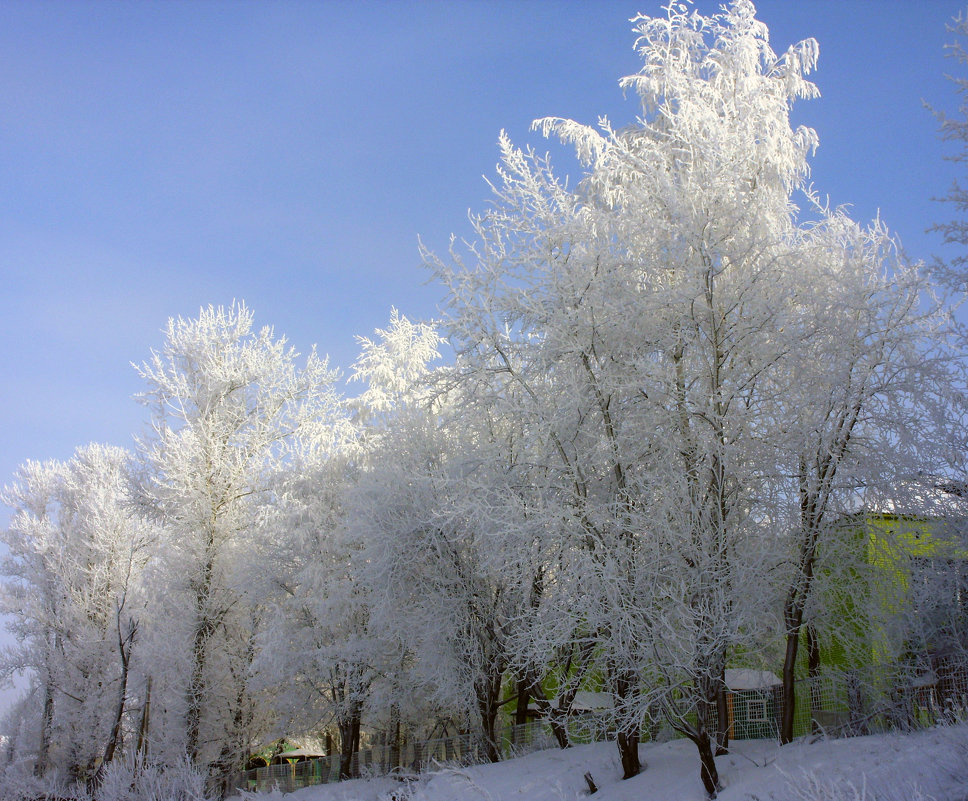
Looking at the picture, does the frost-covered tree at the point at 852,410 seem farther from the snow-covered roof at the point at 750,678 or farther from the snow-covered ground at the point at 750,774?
the snow-covered roof at the point at 750,678

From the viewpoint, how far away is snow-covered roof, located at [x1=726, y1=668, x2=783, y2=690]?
14914mm

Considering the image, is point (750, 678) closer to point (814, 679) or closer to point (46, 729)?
point (814, 679)

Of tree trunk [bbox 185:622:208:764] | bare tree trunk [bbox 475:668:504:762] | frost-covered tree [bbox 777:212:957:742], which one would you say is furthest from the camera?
tree trunk [bbox 185:622:208:764]

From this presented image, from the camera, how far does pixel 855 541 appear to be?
11422 millimetres

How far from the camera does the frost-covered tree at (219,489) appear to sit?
2030cm

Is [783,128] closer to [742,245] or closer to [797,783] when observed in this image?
[742,245]

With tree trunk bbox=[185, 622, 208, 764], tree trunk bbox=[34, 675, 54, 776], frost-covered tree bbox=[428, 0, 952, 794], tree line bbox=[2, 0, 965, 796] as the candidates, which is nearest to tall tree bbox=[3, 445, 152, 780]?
tree trunk bbox=[34, 675, 54, 776]

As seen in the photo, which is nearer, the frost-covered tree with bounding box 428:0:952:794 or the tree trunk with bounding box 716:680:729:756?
the frost-covered tree with bounding box 428:0:952:794

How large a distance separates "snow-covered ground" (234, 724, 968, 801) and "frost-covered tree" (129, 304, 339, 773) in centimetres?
621

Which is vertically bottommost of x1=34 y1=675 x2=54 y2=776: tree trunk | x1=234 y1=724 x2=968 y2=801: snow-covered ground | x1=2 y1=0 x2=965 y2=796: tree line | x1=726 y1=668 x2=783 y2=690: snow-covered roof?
x1=34 y1=675 x2=54 y2=776: tree trunk

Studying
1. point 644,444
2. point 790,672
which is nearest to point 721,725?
point 790,672

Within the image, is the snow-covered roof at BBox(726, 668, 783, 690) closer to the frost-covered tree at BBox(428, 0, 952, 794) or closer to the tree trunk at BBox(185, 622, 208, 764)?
the frost-covered tree at BBox(428, 0, 952, 794)

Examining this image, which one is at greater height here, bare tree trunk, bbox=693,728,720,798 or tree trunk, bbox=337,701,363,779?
bare tree trunk, bbox=693,728,720,798

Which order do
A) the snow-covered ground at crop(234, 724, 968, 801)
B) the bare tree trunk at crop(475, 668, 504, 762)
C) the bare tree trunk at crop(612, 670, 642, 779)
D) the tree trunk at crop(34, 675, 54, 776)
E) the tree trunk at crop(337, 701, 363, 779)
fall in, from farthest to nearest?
1. the tree trunk at crop(34, 675, 54, 776)
2. the tree trunk at crop(337, 701, 363, 779)
3. the bare tree trunk at crop(475, 668, 504, 762)
4. the bare tree trunk at crop(612, 670, 642, 779)
5. the snow-covered ground at crop(234, 724, 968, 801)
